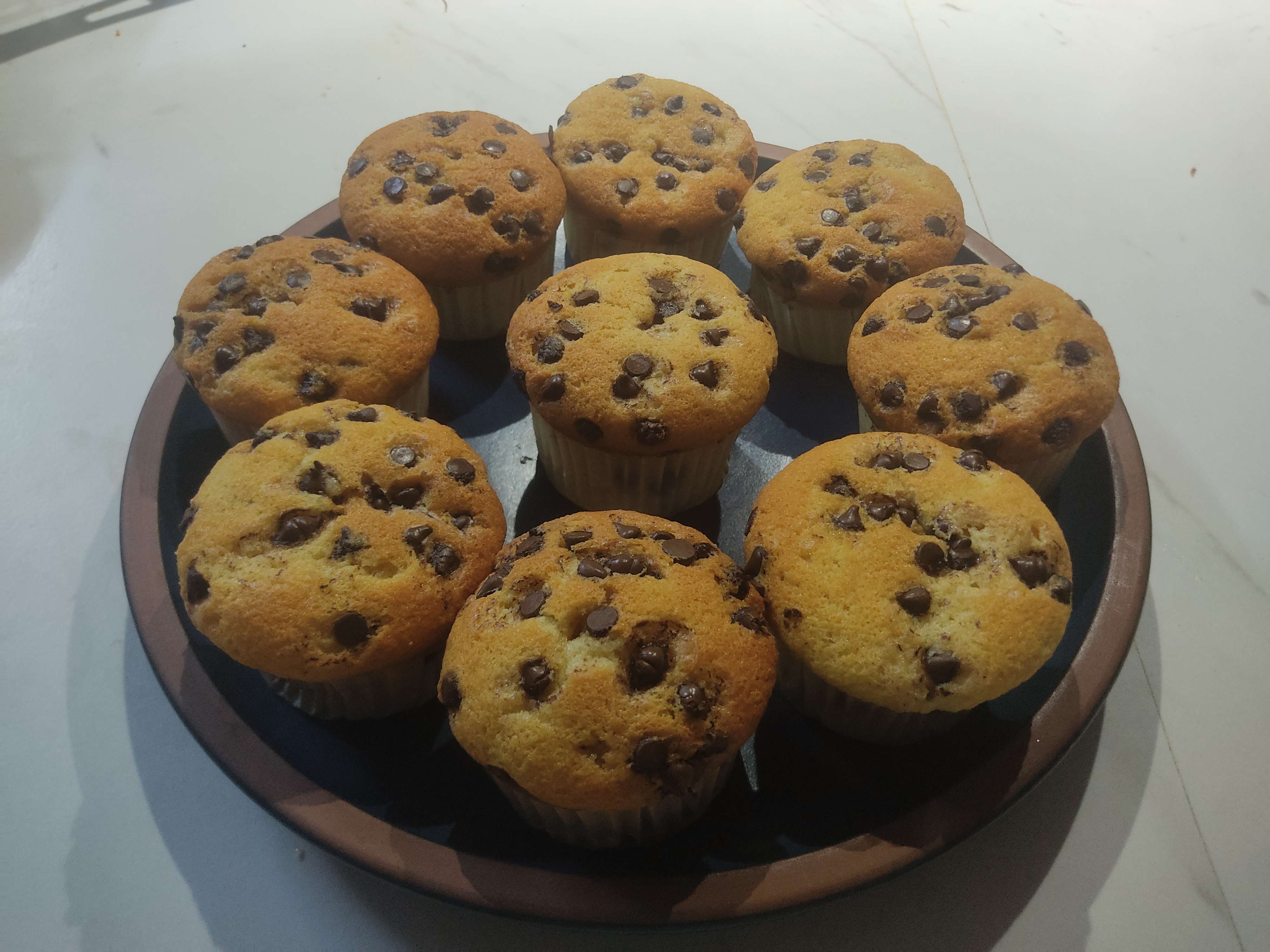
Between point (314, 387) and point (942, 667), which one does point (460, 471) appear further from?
point (942, 667)

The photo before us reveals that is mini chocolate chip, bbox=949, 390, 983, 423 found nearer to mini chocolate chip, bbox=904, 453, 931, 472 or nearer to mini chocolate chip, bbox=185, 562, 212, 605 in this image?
mini chocolate chip, bbox=904, 453, 931, 472

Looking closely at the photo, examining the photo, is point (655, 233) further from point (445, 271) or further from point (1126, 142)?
point (1126, 142)

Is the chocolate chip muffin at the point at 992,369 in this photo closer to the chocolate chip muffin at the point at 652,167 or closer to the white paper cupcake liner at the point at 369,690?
the chocolate chip muffin at the point at 652,167

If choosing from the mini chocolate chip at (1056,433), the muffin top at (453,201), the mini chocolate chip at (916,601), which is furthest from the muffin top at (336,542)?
the mini chocolate chip at (1056,433)

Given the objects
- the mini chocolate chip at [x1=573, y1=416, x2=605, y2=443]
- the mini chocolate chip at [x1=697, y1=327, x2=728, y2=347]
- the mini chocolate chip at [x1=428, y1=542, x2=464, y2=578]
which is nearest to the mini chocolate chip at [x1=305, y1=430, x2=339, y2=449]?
the mini chocolate chip at [x1=428, y1=542, x2=464, y2=578]

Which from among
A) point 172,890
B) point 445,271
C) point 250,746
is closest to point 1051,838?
point 250,746

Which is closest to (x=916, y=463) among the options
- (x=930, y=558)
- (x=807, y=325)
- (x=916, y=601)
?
(x=930, y=558)

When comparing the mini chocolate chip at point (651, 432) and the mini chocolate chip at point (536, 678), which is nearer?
the mini chocolate chip at point (536, 678)
